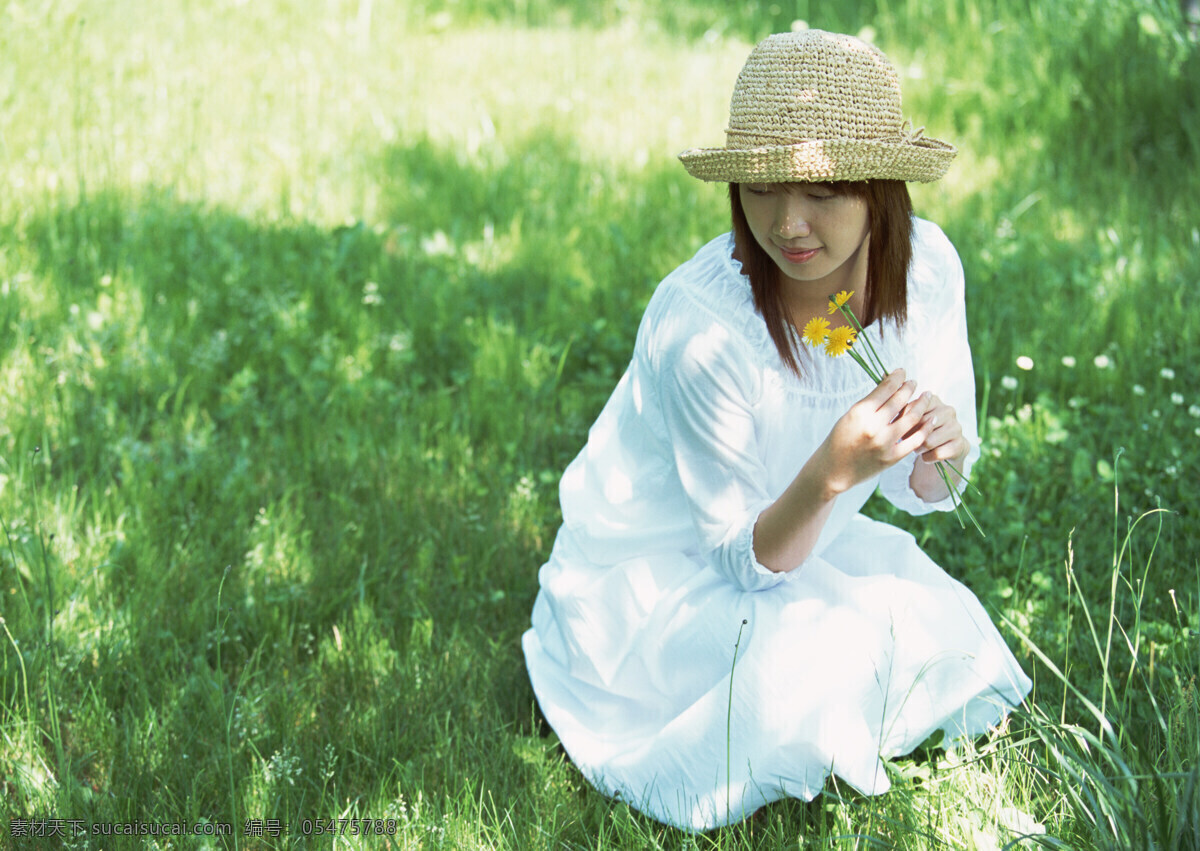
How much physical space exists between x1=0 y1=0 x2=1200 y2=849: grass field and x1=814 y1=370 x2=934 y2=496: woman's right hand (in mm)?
336

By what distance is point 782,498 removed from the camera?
1.88 metres

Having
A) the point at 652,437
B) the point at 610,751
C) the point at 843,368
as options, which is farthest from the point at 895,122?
the point at 610,751

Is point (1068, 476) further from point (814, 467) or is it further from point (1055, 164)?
point (1055, 164)

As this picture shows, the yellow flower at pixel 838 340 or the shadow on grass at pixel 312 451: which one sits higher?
the yellow flower at pixel 838 340

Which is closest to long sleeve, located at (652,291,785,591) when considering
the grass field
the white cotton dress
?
the white cotton dress

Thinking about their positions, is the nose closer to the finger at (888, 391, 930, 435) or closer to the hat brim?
the hat brim

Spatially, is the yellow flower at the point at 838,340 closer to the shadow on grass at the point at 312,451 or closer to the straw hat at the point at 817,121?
the straw hat at the point at 817,121

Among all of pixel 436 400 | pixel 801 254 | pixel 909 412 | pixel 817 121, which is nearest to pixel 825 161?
pixel 817 121

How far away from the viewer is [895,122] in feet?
6.00

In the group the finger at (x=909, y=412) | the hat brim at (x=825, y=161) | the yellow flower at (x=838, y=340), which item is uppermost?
the hat brim at (x=825, y=161)

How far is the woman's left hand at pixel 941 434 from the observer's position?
1.78 meters

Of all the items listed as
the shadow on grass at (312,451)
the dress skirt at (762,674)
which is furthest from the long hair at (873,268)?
the shadow on grass at (312,451)

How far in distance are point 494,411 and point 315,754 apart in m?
1.32

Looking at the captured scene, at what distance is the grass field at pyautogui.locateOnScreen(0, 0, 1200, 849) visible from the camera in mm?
2092
